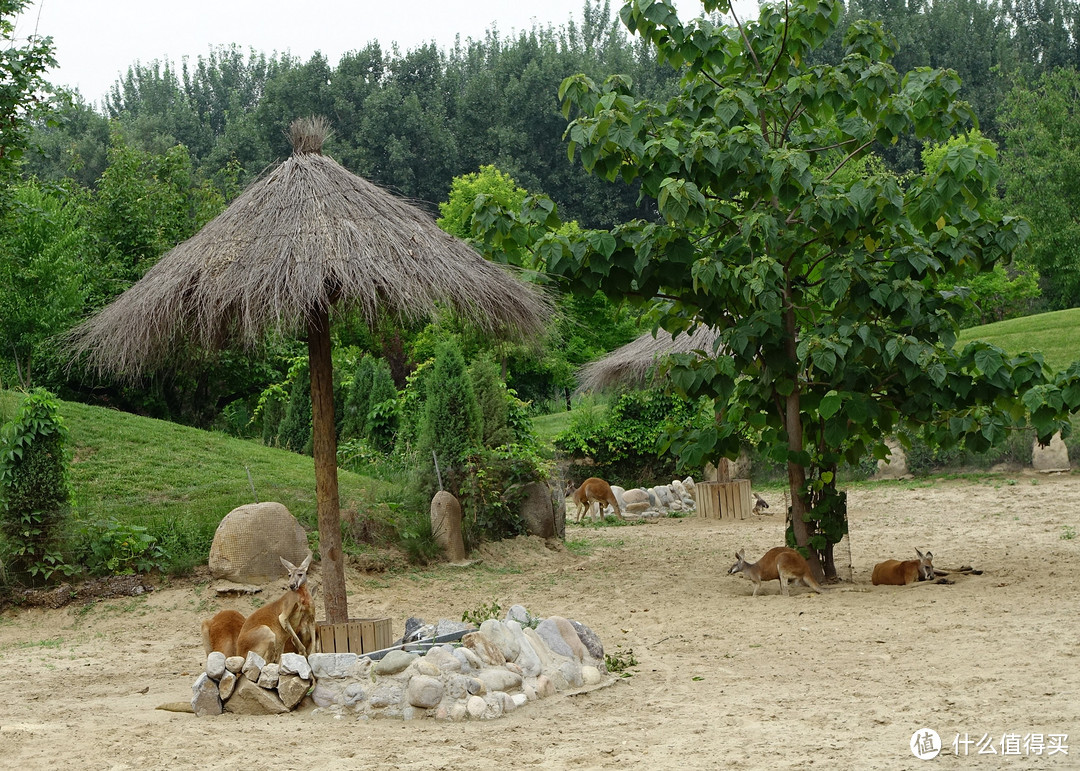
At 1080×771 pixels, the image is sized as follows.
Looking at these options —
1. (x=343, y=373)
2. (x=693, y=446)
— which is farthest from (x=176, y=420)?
(x=693, y=446)

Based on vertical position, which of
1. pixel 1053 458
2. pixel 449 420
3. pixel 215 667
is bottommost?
pixel 215 667

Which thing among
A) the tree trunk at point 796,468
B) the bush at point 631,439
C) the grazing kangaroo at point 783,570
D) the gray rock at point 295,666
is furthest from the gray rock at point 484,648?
the bush at point 631,439

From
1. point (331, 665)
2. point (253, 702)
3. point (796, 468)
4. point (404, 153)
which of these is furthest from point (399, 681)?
point (404, 153)

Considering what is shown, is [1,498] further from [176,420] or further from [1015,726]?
[176,420]

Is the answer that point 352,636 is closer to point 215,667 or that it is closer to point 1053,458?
point 215,667

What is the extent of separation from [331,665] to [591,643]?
1.68 m

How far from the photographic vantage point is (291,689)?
5.74 metres

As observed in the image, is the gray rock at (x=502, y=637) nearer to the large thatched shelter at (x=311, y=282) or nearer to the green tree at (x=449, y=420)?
the large thatched shelter at (x=311, y=282)

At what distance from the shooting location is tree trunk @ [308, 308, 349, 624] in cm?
702

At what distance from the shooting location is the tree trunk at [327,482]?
7.02 meters

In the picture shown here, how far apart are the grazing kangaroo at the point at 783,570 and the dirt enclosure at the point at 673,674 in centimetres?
16

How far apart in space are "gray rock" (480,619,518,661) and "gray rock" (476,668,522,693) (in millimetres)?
172

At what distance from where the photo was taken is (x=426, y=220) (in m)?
7.57

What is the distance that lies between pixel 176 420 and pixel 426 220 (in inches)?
608
